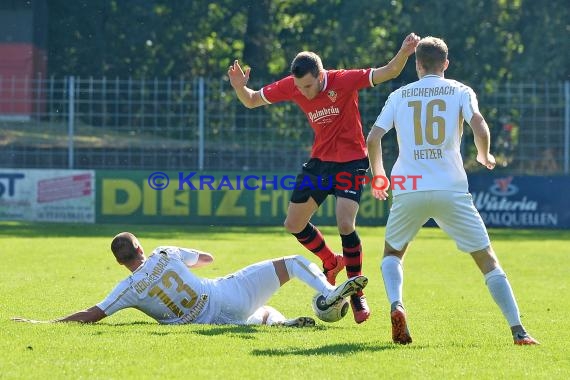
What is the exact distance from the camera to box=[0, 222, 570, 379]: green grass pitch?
6.82 meters

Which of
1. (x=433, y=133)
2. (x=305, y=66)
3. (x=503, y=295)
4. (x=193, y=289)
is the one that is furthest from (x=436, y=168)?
(x=305, y=66)

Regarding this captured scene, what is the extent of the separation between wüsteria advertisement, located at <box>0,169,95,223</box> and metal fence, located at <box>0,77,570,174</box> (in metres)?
0.34

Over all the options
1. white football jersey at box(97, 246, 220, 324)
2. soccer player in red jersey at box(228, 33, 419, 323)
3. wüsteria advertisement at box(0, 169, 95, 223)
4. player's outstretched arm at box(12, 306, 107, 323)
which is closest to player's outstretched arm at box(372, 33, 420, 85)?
soccer player in red jersey at box(228, 33, 419, 323)

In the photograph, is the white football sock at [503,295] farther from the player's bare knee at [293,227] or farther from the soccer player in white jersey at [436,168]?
the player's bare knee at [293,227]

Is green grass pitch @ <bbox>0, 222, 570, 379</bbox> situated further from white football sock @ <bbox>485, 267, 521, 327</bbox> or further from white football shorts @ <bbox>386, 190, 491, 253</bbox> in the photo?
white football shorts @ <bbox>386, 190, 491, 253</bbox>

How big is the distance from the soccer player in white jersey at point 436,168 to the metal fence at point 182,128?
1682 centimetres

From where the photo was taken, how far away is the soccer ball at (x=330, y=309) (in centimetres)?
873

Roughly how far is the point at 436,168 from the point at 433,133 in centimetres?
22

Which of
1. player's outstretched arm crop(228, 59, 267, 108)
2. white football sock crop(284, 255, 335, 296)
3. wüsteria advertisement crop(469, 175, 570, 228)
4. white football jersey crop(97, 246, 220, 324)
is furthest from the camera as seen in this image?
wüsteria advertisement crop(469, 175, 570, 228)

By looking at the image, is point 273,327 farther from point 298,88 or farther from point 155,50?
point 155,50

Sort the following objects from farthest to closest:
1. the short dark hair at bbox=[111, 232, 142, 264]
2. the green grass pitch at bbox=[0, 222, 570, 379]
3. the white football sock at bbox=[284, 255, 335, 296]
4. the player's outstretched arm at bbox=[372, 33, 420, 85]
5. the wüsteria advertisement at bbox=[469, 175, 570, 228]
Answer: the wüsteria advertisement at bbox=[469, 175, 570, 228] → the player's outstretched arm at bbox=[372, 33, 420, 85] → the white football sock at bbox=[284, 255, 335, 296] → the short dark hair at bbox=[111, 232, 142, 264] → the green grass pitch at bbox=[0, 222, 570, 379]

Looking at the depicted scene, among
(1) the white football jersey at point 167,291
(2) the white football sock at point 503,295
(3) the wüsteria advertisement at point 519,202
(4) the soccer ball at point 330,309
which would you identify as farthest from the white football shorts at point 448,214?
(3) the wüsteria advertisement at point 519,202

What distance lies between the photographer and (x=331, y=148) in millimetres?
10211

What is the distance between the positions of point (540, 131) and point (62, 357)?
19.2 m
